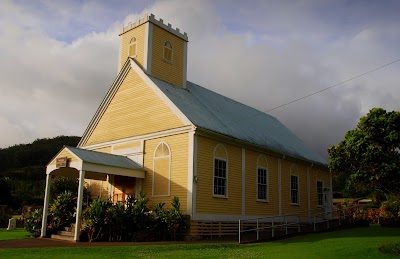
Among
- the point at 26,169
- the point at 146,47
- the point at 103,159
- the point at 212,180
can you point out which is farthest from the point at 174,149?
the point at 26,169

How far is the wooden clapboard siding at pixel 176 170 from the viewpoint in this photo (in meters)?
19.5

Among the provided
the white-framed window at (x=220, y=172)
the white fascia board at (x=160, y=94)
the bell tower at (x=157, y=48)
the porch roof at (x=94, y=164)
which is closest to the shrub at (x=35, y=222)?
the porch roof at (x=94, y=164)

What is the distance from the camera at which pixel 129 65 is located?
23.6 m

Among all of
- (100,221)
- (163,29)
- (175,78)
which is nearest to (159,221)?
(100,221)

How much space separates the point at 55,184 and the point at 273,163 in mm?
13621

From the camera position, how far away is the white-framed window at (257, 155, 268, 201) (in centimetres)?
2395

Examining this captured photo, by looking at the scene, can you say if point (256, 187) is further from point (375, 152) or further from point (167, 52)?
point (167, 52)

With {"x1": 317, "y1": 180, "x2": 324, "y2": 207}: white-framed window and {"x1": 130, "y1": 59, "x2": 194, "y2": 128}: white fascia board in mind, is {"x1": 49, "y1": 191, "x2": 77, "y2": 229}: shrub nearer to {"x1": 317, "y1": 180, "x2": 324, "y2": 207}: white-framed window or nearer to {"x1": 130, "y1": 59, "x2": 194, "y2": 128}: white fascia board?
{"x1": 130, "y1": 59, "x2": 194, "y2": 128}: white fascia board

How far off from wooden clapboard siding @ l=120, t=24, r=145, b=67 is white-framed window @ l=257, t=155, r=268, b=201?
8.82 meters

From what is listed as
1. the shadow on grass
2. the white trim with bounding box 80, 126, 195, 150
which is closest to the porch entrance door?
the white trim with bounding box 80, 126, 195, 150

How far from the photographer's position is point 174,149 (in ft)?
66.5

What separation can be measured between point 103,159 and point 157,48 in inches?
301

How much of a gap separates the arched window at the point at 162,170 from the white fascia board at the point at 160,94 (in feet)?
5.56

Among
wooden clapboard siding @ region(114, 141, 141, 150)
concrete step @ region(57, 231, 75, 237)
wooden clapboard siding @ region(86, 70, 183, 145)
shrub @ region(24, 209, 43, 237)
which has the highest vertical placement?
wooden clapboard siding @ region(86, 70, 183, 145)
